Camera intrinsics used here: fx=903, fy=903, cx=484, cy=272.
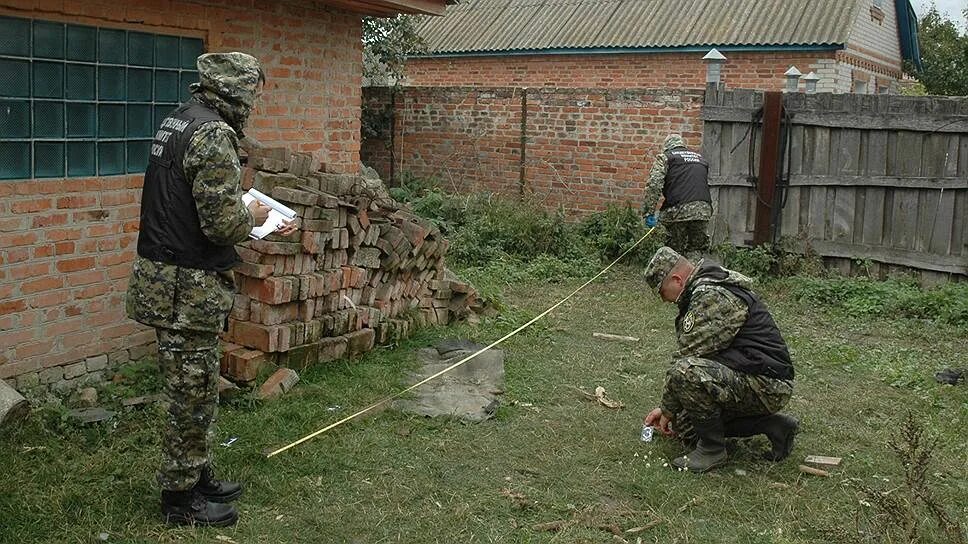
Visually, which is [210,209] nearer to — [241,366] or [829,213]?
[241,366]

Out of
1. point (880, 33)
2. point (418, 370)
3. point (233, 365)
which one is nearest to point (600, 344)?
point (418, 370)

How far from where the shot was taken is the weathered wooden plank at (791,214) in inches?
420

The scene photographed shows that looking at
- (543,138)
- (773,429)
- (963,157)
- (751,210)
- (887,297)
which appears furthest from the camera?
(543,138)

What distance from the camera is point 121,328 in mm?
6125

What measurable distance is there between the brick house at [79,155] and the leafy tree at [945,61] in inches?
797

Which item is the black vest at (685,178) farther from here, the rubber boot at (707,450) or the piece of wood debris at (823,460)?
the rubber boot at (707,450)

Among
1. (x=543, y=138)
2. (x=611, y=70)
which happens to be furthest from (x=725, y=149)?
(x=611, y=70)

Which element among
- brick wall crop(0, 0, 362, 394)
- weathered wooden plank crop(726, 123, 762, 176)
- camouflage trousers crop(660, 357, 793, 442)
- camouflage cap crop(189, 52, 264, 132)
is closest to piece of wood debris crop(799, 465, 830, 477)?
camouflage trousers crop(660, 357, 793, 442)

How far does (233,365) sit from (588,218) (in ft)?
24.0

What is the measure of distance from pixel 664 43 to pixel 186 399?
15.7m

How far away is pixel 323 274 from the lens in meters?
6.33

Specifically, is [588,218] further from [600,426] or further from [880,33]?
[880,33]

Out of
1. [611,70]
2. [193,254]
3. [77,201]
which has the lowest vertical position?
[193,254]

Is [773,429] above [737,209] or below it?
below
